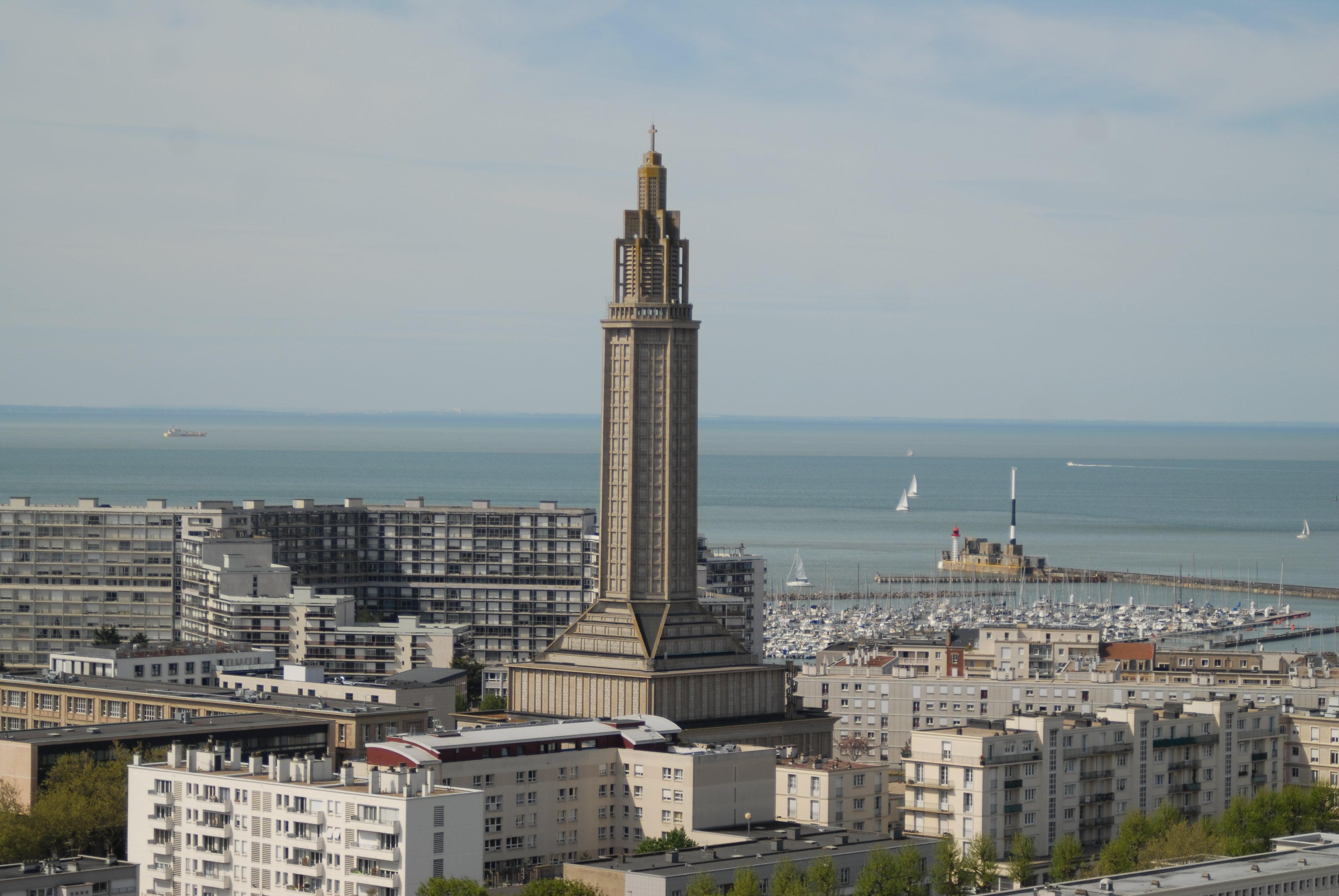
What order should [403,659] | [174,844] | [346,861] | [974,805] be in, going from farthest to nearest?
1. [403,659]
2. [974,805]
3. [174,844]
4. [346,861]

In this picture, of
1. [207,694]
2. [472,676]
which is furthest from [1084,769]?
[472,676]

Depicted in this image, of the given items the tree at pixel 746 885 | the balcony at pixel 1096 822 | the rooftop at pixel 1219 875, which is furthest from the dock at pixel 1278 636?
the tree at pixel 746 885

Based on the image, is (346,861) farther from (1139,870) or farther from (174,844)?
(1139,870)

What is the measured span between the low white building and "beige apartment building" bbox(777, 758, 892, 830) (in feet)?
111

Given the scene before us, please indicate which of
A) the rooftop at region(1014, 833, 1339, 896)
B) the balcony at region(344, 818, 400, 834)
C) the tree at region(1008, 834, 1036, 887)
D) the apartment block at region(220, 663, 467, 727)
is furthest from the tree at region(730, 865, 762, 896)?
the apartment block at region(220, 663, 467, 727)

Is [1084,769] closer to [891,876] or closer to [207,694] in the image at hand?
[891,876]

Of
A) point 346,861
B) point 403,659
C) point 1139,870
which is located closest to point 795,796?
point 1139,870

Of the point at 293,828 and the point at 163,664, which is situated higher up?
the point at 163,664

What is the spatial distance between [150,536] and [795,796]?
69.5 metres

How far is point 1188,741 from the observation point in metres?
77.6

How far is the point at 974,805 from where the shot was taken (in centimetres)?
6938

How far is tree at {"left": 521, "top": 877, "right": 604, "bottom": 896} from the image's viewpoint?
58.2m

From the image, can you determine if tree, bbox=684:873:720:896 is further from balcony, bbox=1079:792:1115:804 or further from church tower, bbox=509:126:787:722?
church tower, bbox=509:126:787:722

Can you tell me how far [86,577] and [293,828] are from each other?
76.1 metres
